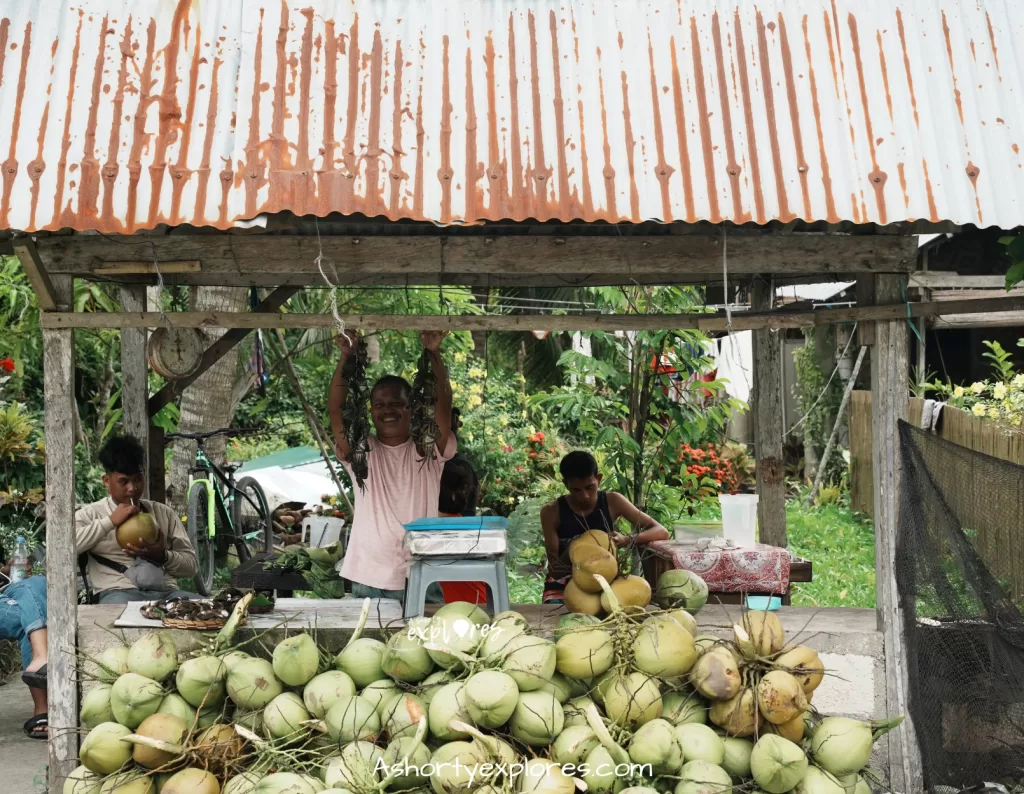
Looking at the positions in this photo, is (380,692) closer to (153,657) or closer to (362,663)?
(362,663)

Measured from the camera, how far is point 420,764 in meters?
3.68

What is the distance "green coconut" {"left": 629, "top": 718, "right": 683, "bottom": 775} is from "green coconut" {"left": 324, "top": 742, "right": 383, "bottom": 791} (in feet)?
3.02

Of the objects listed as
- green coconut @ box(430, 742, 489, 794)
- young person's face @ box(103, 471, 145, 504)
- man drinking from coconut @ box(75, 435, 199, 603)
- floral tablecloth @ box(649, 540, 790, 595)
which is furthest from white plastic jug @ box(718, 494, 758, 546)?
young person's face @ box(103, 471, 145, 504)

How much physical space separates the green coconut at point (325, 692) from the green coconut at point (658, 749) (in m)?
1.11

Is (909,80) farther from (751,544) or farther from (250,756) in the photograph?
(250,756)

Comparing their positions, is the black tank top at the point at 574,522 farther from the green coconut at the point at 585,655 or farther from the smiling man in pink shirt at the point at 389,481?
the green coconut at the point at 585,655

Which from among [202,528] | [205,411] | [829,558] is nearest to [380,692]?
[202,528]

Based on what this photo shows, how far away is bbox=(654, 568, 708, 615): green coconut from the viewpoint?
4.56 m

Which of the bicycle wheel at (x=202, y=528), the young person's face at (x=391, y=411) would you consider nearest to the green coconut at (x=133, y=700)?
the young person's face at (x=391, y=411)

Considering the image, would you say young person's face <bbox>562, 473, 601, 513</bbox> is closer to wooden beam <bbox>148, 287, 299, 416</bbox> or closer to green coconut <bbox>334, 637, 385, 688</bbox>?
wooden beam <bbox>148, 287, 299, 416</bbox>

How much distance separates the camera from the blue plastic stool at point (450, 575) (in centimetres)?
446

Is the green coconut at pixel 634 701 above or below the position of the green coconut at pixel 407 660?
below

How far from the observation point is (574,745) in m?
3.71

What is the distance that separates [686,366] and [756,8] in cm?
336
